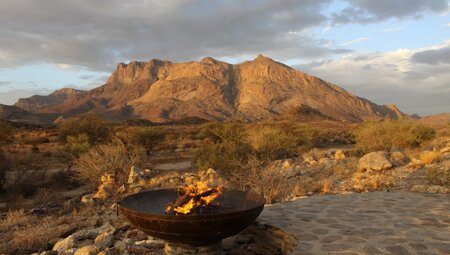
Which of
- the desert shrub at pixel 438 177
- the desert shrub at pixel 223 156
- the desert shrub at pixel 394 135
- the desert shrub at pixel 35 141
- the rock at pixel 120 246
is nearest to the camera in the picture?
the rock at pixel 120 246

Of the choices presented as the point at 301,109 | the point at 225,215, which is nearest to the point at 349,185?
the point at 225,215

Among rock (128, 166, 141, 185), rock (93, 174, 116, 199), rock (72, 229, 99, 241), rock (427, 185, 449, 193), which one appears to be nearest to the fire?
rock (72, 229, 99, 241)

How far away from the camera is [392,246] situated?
4738 millimetres

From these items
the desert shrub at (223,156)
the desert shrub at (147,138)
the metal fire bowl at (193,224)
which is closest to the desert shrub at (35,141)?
the desert shrub at (147,138)

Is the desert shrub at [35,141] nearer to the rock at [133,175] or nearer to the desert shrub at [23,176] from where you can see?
the desert shrub at [23,176]

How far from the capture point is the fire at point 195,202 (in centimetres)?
466

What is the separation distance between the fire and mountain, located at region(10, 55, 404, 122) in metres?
100

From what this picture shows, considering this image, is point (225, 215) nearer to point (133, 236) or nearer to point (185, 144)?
point (133, 236)

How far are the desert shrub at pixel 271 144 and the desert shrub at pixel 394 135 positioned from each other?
397 cm

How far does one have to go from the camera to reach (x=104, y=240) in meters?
6.06

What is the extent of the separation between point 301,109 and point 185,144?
187 feet

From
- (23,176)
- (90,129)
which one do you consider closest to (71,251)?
(23,176)

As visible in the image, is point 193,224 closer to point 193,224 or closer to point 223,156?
point 193,224

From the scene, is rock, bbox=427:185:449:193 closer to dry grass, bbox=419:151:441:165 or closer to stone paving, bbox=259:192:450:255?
stone paving, bbox=259:192:450:255
